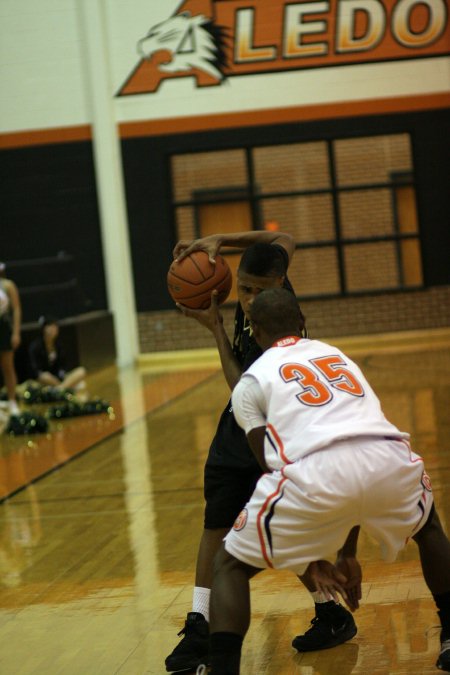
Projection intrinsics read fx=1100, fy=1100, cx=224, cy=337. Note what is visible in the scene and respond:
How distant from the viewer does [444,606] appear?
3.47 m

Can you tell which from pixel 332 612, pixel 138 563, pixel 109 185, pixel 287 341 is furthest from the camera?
pixel 109 185

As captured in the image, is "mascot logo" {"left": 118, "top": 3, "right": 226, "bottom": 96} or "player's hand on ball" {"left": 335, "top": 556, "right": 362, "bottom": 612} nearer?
"player's hand on ball" {"left": 335, "top": 556, "right": 362, "bottom": 612}

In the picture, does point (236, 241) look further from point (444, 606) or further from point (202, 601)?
point (444, 606)

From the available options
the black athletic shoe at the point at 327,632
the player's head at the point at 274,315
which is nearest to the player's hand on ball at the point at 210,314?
the player's head at the point at 274,315

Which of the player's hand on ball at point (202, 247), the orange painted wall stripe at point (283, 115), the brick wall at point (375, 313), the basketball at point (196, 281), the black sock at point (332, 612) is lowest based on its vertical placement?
the black sock at point (332, 612)

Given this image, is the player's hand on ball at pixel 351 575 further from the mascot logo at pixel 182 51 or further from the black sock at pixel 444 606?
the mascot logo at pixel 182 51

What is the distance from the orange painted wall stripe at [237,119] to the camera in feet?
55.5

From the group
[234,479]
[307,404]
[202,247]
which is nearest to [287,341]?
[307,404]

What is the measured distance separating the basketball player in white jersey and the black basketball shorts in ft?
1.69

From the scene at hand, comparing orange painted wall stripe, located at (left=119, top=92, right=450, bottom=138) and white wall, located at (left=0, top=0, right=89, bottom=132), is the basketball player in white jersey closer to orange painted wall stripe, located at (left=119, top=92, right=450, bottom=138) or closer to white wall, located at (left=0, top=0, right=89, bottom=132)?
orange painted wall stripe, located at (left=119, top=92, right=450, bottom=138)

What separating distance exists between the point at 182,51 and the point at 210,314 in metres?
13.8

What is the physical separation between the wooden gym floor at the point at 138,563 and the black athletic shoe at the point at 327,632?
44 mm

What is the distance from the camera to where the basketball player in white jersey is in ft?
10.0

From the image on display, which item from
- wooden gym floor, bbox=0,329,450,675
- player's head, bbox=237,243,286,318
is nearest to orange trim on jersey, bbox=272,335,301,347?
player's head, bbox=237,243,286,318
